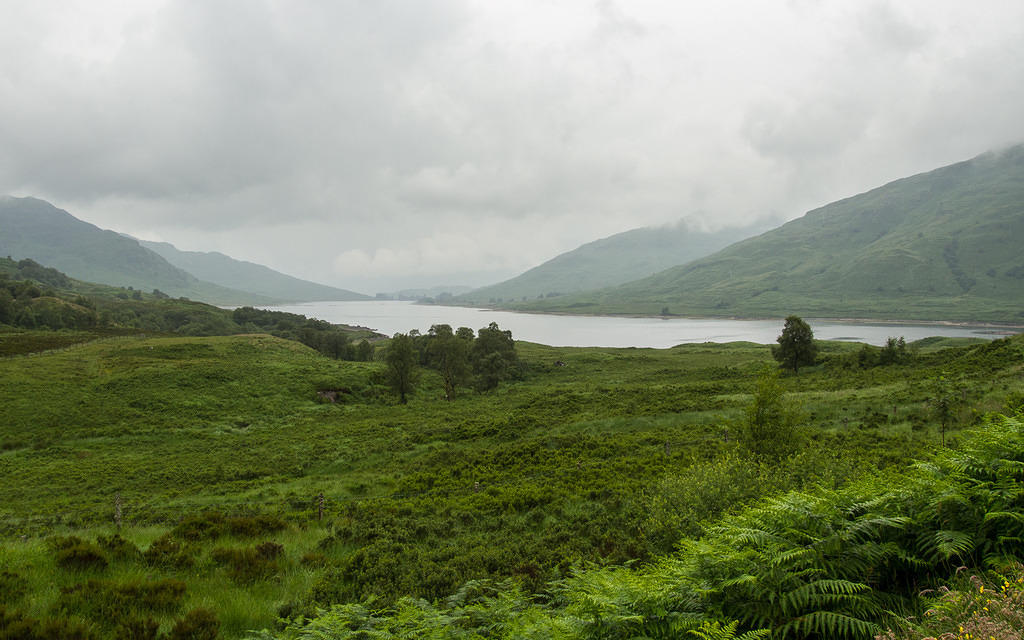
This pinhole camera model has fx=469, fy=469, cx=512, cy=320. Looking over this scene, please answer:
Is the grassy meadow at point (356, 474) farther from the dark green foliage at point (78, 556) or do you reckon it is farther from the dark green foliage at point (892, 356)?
the dark green foliage at point (892, 356)

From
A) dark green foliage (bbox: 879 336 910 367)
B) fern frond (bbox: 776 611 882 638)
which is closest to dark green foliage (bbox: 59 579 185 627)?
fern frond (bbox: 776 611 882 638)

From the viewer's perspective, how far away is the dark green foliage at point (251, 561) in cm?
1060

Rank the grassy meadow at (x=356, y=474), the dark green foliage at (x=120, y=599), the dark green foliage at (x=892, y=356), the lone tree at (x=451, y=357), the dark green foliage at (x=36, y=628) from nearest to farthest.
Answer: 1. the dark green foliage at (x=36, y=628)
2. the dark green foliage at (x=120, y=599)
3. the grassy meadow at (x=356, y=474)
4. the dark green foliage at (x=892, y=356)
5. the lone tree at (x=451, y=357)

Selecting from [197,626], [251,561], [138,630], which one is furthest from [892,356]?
[138,630]

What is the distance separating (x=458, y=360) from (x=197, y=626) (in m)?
55.5

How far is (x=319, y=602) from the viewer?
381 inches

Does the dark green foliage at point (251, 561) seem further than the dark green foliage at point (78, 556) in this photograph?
Yes

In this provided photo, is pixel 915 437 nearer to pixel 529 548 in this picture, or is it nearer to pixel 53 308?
pixel 529 548

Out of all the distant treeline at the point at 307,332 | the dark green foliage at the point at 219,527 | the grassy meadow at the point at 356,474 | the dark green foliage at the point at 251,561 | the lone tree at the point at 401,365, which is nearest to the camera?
the grassy meadow at the point at 356,474

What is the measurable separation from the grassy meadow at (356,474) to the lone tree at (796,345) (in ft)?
5.82

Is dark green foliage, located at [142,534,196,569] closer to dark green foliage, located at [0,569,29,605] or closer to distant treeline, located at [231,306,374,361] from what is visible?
dark green foliage, located at [0,569,29,605]

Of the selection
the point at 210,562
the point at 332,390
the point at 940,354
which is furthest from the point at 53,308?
the point at 940,354

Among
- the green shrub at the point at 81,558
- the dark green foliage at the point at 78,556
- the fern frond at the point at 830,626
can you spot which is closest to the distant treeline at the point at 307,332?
the dark green foliage at the point at 78,556

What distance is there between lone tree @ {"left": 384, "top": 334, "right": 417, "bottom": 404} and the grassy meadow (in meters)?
2.67
